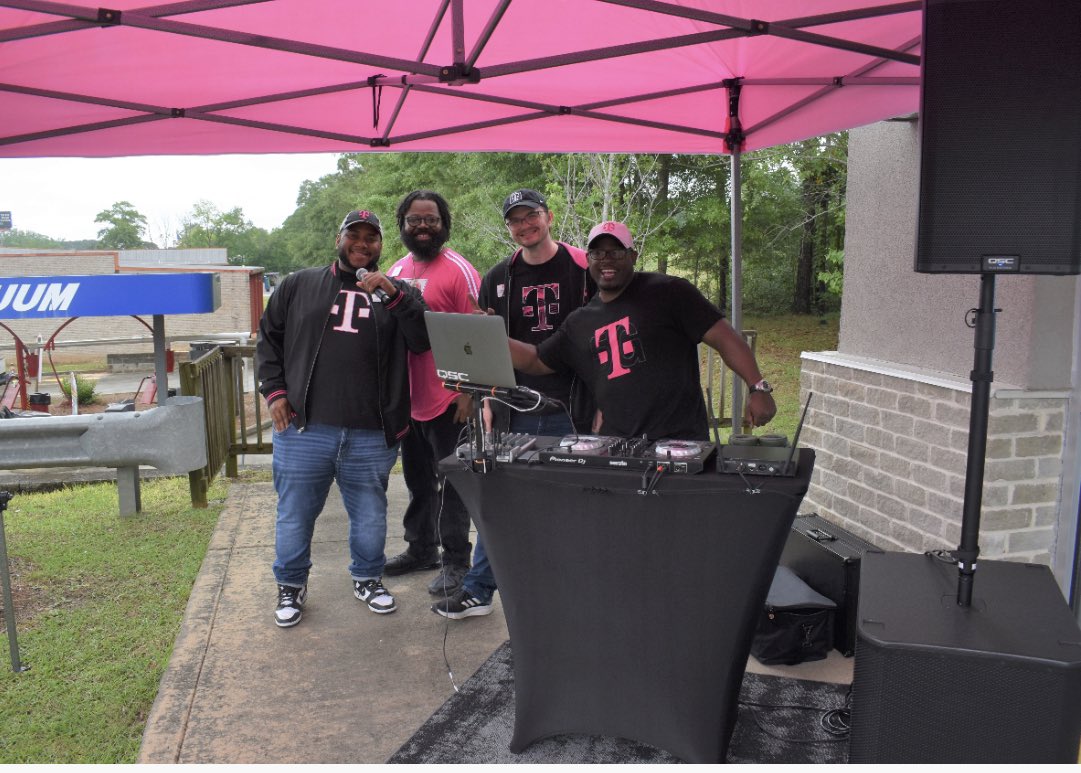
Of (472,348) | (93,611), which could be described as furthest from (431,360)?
(93,611)

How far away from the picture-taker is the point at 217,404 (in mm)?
6027

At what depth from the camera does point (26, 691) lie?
3.21m

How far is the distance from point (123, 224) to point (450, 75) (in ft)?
290

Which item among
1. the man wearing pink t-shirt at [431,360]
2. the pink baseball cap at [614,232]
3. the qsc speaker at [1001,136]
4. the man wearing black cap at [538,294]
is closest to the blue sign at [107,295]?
A: the man wearing pink t-shirt at [431,360]

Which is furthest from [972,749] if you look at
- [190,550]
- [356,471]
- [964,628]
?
[190,550]

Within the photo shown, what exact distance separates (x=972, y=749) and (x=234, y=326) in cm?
3689

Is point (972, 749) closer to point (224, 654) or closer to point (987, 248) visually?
point (987, 248)

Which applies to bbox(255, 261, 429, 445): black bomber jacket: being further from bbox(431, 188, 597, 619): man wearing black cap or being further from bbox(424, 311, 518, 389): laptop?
bbox(424, 311, 518, 389): laptop

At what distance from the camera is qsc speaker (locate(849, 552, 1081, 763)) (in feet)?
6.15

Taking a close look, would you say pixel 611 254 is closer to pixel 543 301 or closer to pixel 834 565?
pixel 543 301

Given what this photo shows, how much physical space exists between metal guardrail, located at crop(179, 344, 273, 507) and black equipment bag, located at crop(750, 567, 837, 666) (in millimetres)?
3843

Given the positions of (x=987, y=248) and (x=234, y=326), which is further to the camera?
(x=234, y=326)

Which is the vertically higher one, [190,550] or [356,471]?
[356,471]

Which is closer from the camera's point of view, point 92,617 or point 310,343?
point 310,343
